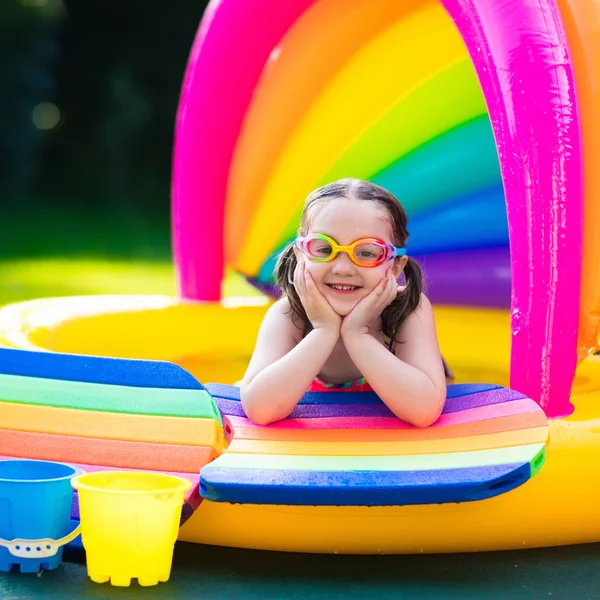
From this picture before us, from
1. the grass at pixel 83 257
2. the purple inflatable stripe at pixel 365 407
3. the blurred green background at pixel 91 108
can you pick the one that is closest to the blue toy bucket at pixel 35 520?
the purple inflatable stripe at pixel 365 407

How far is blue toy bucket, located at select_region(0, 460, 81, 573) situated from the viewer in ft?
6.19

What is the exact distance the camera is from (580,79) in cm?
247

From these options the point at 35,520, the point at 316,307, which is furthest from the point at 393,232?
the point at 35,520

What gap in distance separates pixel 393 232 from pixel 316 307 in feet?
0.88

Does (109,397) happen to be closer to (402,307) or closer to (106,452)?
(106,452)

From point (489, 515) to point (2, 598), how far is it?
941mm

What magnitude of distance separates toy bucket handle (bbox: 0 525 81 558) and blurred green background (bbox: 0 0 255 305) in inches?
317

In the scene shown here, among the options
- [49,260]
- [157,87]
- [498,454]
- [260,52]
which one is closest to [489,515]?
[498,454]

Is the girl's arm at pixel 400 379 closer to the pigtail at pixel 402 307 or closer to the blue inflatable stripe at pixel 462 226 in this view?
the pigtail at pixel 402 307

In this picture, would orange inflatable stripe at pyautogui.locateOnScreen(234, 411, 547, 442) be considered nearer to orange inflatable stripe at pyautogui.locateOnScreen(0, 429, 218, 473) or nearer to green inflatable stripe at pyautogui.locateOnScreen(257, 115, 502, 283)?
orange inflatable stripe at pyautogui.locateOnScreen(0, 429, 218, 473)

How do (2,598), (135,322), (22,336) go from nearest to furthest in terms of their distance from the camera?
(2,598) < (22,336) < (135,322)

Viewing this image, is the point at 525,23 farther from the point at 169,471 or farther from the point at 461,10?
the point at 169,471

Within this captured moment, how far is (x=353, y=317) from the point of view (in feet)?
7.50

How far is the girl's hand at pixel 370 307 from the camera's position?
2285 mm
